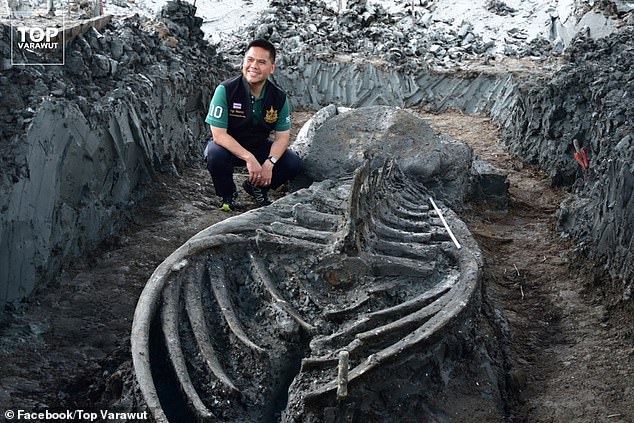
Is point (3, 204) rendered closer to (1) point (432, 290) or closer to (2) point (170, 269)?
(2) point (170, 269)

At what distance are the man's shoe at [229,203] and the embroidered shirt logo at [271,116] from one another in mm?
734

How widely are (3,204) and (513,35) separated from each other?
1390 cm

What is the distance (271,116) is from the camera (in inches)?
235

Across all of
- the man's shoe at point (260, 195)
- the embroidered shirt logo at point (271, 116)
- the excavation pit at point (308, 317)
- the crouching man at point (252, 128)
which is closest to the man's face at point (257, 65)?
the crouching man at point (252, 128)

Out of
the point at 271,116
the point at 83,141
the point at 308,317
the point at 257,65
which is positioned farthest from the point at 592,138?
the point at 83,141

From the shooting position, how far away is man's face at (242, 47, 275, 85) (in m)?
5.48

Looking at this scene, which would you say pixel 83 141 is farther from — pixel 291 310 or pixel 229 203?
pixel 291 310

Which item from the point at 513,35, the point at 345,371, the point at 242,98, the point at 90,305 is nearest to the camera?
the point at 345,371

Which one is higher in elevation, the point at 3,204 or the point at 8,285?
the point at 3,204

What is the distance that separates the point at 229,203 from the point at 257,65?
1.30 metres

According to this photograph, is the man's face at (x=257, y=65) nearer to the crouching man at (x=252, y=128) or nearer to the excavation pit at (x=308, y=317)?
the crouching man at (x=252, y=128)

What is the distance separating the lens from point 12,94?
4535 millimetres

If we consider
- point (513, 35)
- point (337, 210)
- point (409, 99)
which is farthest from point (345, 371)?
point (513, 35)

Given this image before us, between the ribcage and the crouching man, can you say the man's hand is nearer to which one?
the crouching man
